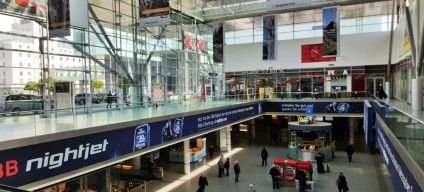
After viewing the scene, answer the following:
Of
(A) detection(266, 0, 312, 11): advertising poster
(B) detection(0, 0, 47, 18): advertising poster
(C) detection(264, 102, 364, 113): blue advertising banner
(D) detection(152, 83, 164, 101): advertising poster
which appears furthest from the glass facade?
(A) detection(266, 0, 312, 11): advertising poster

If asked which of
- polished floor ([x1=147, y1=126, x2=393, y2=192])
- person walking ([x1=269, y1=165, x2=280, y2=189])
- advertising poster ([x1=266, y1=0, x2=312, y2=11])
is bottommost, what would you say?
polished floor ([x1=147, y1=126, x2=393, y2=192])

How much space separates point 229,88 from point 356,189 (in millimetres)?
27136

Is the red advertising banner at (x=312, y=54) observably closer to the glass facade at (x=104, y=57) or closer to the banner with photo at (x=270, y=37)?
the banner with photo at (x=270, y=37)

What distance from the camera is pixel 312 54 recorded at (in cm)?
3562

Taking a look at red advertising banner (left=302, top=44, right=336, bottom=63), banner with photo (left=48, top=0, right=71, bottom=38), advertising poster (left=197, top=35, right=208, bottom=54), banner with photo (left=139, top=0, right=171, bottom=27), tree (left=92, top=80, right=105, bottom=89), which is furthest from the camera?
red advertising banner (left=302, top=44, right=336, bottom=63)

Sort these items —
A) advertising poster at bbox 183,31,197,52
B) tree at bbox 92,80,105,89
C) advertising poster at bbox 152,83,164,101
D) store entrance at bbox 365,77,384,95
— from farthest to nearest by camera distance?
store entrance at bbox 365,77,384,95 < advertising poster at bbox 183,31,197,52 < tree at bbox 92,80,105,89 < advertising poster at bbox 152,83,164,101

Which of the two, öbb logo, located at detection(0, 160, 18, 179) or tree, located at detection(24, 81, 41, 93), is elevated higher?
tree, located at detection(24, 81, 41, 93)

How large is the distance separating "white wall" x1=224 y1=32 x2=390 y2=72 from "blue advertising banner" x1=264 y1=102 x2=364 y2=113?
24.8ft

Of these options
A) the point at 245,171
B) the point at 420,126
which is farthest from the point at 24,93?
the point at 420,126

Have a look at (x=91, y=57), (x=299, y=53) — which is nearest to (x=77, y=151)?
(x=91, y=57)

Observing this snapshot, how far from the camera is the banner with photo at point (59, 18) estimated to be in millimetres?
13633

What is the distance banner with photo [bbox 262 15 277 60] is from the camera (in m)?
26.1

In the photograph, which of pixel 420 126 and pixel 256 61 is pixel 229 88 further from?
pixel 420 126

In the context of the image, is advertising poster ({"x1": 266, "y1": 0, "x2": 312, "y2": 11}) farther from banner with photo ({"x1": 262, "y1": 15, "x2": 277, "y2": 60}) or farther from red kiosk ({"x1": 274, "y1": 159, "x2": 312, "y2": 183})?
red kiosk ({"x1": 274, "y1": 159, "x2": 312, "y2": 183})
